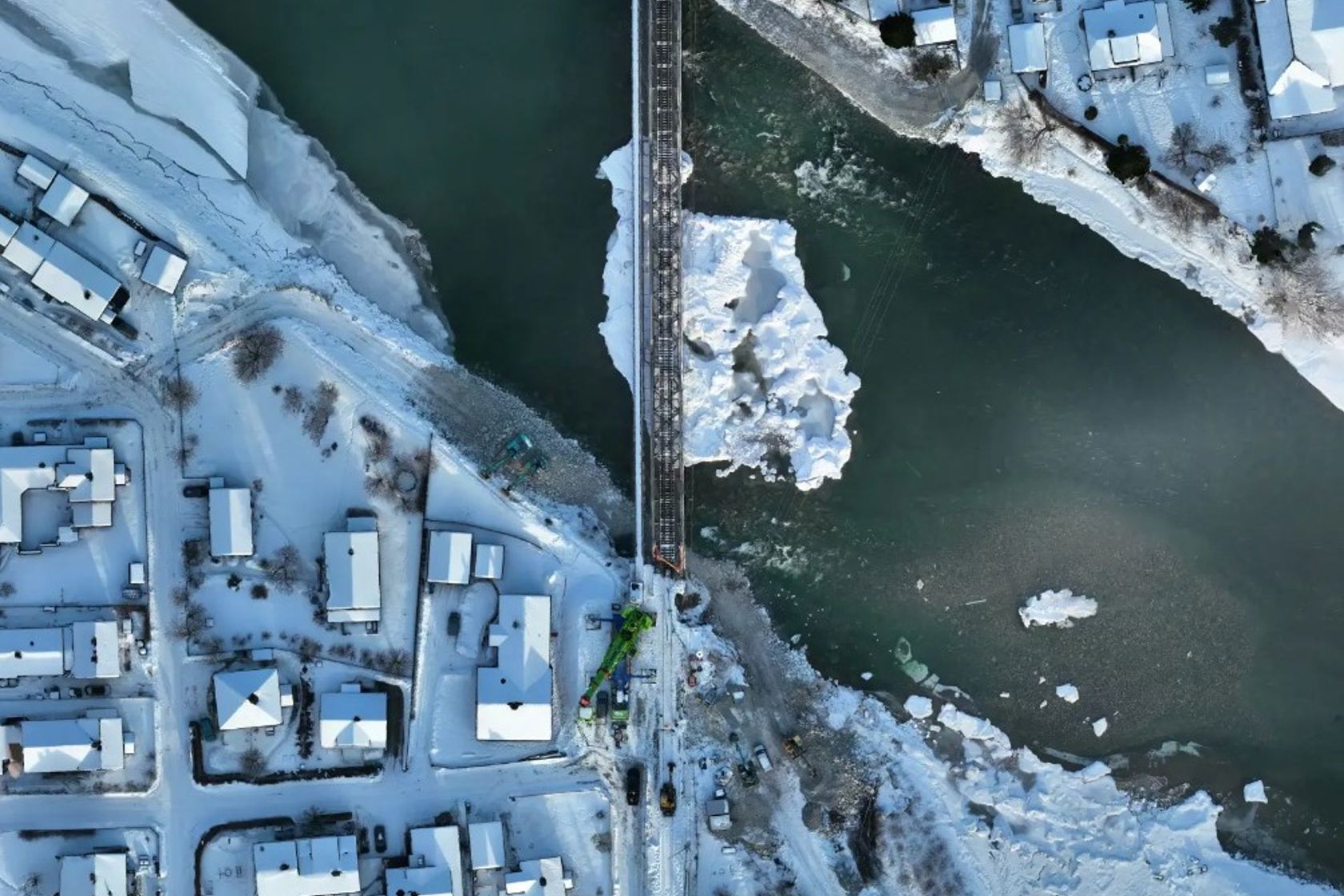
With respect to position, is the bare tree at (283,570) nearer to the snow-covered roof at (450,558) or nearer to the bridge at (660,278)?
the snow-covered roof at (450,558)

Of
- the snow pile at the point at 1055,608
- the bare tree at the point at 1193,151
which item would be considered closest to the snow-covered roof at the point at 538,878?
the snow pile at the point at 1055,608

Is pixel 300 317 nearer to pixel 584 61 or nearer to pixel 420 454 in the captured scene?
pixel 420 454

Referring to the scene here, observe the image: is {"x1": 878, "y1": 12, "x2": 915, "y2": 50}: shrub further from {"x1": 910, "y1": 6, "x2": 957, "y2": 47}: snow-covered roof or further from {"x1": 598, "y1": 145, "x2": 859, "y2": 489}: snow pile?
{"x1": 598, "y1": 145, "x2": 859, "y2": 489}: snow pile

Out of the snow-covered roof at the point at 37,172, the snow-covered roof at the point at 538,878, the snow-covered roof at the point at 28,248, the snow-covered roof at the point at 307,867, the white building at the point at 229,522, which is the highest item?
the snow-covered roof at the point at 37,172

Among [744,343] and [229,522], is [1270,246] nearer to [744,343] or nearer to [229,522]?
[744,343]

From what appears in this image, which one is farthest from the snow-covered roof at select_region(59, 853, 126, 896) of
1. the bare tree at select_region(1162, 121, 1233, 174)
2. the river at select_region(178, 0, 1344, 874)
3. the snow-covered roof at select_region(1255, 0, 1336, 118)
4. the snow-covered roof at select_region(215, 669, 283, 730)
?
the snow-covered roof at select_region(1255, 0, 1336, 118)

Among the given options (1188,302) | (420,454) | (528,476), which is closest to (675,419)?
(528,476)
